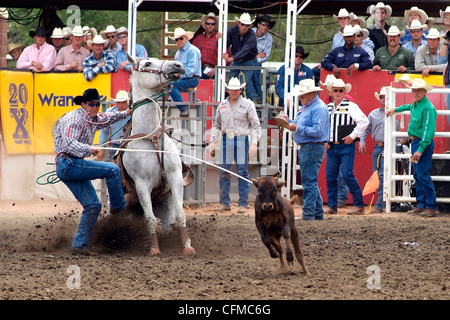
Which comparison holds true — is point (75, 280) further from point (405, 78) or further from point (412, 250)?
point (405, 78)

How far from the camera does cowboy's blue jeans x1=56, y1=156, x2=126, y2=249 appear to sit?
8.73 m

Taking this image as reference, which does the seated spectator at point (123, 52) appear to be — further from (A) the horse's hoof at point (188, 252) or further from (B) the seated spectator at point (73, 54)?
(A) the horse's hoof at point (188, 252)

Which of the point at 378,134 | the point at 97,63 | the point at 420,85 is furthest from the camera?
the point at 97,63

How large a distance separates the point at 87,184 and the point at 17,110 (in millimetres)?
6365

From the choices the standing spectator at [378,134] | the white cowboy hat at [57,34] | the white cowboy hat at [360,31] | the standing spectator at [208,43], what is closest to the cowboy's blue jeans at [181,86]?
the standing spectator at [208,43]

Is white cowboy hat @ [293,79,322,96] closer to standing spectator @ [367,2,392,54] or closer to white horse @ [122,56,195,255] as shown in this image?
white horse @ [122,56,195,255]

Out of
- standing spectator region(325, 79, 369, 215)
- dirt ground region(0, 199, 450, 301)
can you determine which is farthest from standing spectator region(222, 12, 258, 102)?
dirt ground region(0, 199, 450, 301)

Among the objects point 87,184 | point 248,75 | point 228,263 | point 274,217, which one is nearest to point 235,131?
point 248,75

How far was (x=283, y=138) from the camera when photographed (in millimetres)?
13906

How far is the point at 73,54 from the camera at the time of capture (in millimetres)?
15203

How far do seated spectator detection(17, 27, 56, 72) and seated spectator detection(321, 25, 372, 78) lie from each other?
5163mm

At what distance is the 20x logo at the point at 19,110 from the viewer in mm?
14648

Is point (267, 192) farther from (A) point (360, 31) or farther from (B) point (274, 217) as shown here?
(A) point (360, 31)

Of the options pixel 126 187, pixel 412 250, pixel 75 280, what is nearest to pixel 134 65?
pixel 126 187
